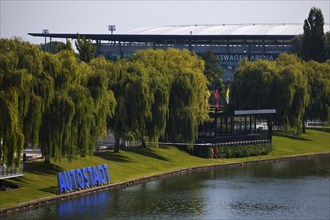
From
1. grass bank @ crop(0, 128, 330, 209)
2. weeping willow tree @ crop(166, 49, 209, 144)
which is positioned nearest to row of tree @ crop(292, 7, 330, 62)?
grass bank @ crop(0, 128, 330, 209)

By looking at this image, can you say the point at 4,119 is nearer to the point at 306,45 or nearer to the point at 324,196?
the point at 324,196

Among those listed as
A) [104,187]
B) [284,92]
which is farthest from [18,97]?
[284,92]

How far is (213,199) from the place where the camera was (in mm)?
79750

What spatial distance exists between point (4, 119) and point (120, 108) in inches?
1175

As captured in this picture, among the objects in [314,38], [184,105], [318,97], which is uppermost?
[314,38]

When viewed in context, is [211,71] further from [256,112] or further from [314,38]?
[256,112]

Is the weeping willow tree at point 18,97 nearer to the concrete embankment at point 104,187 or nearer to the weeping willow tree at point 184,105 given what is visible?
the concrete embankment at point 104,187

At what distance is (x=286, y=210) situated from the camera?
74.8 meters

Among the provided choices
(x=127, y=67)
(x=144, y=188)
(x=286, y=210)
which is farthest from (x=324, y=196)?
(x=127, y=67)

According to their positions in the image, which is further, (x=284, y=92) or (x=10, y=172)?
(x=284, y=92)

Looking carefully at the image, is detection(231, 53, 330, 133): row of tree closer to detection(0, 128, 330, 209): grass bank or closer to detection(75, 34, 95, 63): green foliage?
detection(0, 128, 330, 209): grass bank

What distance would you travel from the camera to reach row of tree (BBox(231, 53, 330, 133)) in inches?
4961

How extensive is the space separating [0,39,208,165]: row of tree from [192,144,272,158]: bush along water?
10.5 ft

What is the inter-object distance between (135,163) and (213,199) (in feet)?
57.0
